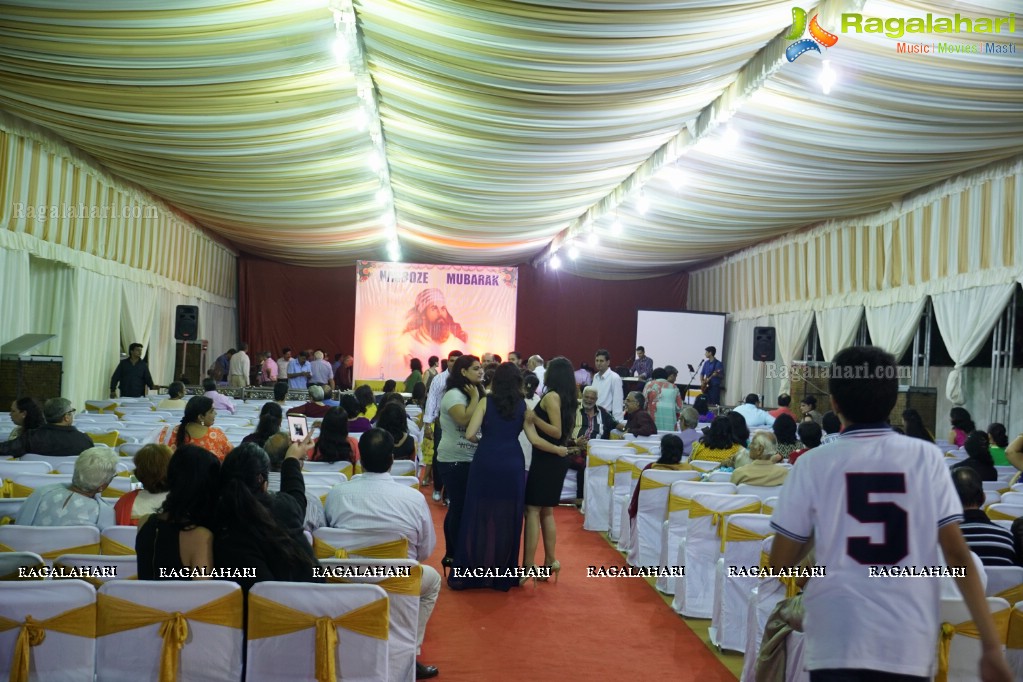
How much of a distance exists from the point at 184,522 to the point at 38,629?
0.49 metres

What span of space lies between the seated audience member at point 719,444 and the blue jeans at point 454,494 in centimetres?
197

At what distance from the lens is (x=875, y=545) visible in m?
2.23

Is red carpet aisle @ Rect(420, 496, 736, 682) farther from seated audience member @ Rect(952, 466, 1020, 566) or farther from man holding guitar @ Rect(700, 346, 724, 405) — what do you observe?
man holding guitar @ Rect(700, 346, 724, 405)

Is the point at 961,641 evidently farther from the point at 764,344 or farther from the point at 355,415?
the point at 764,344

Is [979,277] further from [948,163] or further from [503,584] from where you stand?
[503,584]

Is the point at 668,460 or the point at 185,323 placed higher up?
the point at 185,323

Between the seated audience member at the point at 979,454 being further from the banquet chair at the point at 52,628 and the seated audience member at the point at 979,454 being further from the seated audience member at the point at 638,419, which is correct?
the banquet chair at the point at 52,628

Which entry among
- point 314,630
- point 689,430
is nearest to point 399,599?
point 314,630

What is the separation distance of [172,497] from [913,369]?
12222 millimetres

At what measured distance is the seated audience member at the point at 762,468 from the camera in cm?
557

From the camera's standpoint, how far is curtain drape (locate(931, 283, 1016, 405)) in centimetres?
1131

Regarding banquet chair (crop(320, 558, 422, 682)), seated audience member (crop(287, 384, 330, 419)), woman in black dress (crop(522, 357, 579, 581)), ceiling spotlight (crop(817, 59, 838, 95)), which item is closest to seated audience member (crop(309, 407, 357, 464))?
woman in black dress (crop(522, 357, 579, 581))

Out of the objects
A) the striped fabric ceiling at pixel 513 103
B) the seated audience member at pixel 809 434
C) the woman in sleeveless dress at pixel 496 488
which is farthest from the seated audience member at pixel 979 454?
the striped fabric ceiling at pixel 513 103

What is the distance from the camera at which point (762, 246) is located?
18938 mm
